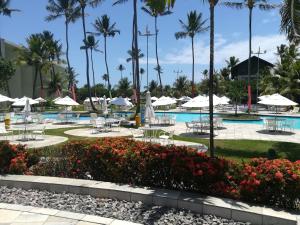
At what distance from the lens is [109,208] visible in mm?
5773

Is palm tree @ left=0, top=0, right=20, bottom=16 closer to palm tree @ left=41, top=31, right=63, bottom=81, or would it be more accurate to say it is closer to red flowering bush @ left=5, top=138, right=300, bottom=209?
palm tree @ left=41, top=31, right=63, bottom=81

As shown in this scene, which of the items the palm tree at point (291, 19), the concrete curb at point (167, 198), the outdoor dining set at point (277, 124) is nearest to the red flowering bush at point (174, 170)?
the concrete curb at point (167, 198)

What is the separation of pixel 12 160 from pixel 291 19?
11.6 metres

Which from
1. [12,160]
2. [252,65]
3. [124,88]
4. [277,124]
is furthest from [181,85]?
[12,160]

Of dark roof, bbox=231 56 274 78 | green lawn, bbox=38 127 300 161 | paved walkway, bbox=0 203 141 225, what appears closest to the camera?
paved walkway, bbox=0 203 141 225

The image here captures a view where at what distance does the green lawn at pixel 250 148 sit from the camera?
37.4 feet

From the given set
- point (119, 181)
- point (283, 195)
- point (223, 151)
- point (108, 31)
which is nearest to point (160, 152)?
point (119, 181)

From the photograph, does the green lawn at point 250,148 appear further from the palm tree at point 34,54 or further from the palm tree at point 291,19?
the palm tree at point 34,54

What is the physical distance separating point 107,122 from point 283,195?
1426 cm

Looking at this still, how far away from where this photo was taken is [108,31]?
5066cm

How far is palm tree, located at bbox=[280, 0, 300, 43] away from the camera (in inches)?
537

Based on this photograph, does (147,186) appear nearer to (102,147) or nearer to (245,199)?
(102,147)

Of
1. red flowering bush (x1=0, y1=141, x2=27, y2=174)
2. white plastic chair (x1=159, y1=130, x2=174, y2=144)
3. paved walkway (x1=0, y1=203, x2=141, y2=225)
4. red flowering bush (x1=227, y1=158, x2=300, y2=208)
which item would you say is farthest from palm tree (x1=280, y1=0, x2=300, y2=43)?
paved walkway (x1=0, y1=203, x2=141, y2=225)

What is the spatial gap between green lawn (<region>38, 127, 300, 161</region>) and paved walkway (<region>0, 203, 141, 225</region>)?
6501mm
